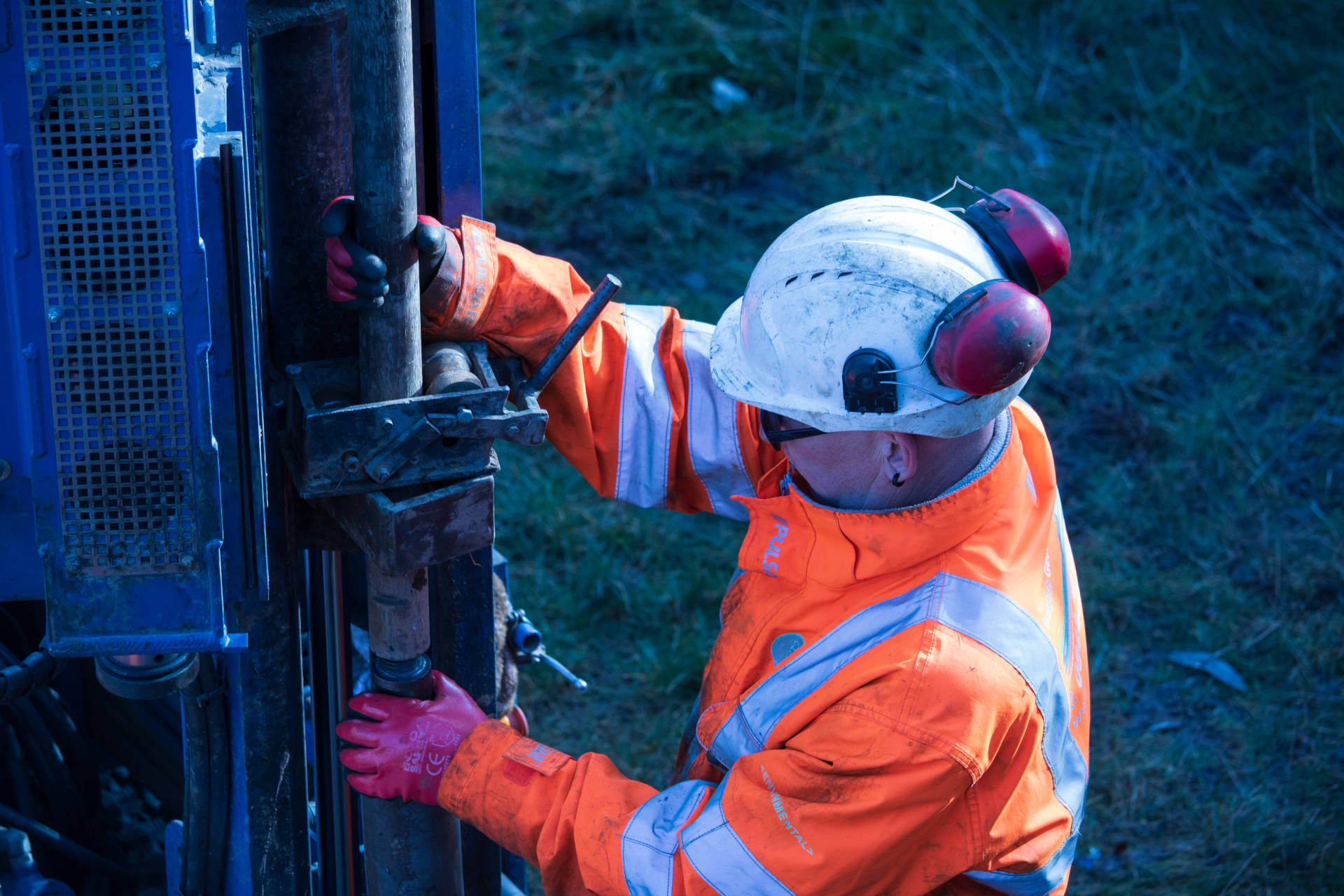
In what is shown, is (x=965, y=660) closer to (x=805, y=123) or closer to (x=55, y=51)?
(x=55, y=51)

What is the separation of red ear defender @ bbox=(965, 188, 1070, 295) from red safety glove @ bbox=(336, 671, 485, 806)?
3.74 ft

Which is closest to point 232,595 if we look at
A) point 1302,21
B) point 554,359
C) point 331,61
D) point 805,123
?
point 554,359

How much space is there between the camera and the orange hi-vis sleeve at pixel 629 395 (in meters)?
2.04

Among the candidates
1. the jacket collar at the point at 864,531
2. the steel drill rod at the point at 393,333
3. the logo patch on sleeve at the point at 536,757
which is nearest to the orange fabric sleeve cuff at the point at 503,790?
the logo patch on sleeve at the point at 536,757

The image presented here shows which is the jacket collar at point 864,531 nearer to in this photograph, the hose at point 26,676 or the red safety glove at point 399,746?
the red safety glove at point 399,746

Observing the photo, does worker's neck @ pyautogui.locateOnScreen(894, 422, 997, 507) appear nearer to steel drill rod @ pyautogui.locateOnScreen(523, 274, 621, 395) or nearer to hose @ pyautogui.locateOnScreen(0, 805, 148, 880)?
steel drill rod @ pyautogui.locateOnScreen(523, 274, 621, 395)

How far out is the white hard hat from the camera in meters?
1.82

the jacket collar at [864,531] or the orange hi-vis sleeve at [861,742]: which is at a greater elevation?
the jacket collar at [864,531]

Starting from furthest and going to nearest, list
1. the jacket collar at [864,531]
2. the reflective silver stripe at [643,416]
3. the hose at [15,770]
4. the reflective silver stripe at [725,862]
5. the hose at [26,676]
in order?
the hose at [15,770] → the reflective silver stripe at [643,416] → the hose at [26,676] → the jacket collar at [864,531] → the reflective silver stripe at [725,862]

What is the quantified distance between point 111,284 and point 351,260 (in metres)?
0.29

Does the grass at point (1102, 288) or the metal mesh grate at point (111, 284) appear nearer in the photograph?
the metal mesh grate at point (111, 284)

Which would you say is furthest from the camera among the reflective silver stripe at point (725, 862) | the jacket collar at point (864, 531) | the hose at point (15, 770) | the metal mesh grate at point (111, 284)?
the hose at point (15, 770)

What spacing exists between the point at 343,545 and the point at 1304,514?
3954 millimetres

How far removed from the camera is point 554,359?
193 cm
